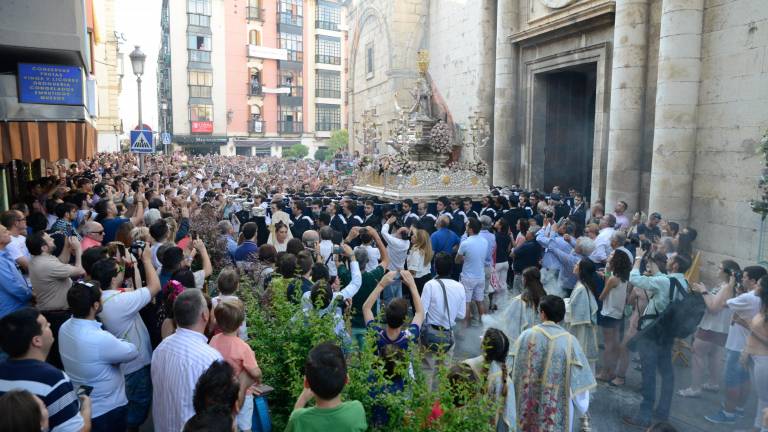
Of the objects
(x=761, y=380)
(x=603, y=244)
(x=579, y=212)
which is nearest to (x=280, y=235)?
(x=603, y=244)

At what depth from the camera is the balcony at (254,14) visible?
2222 inches

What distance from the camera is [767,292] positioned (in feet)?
16.9

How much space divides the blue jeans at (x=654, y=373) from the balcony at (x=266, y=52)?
2212 inches

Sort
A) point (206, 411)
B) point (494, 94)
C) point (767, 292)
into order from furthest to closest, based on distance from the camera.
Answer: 1. point (494, 94)
2. point (767, 292)
3. point (206, 411)

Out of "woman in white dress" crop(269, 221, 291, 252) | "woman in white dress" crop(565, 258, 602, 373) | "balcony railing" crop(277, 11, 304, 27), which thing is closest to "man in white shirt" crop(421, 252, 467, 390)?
"woman in white dress" crop(565, 258, 602, 373)

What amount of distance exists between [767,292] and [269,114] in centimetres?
5704

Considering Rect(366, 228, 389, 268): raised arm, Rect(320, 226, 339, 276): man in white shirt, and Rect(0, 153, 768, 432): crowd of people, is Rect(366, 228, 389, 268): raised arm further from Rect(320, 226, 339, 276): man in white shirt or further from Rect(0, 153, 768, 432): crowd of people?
Rect(320, 226, 339, 276): man in white shirt

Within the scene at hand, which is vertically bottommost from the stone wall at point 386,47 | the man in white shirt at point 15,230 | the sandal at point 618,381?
the sandal at point 618,381

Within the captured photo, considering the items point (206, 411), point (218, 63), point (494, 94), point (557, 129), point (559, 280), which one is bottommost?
point (559, 280)

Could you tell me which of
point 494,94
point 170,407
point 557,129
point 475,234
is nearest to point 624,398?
point 475,234

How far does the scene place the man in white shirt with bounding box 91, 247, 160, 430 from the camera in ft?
14.9

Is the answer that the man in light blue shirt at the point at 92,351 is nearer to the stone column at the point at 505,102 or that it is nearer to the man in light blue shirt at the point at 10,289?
the man in light blue shirt at the point at 10,289

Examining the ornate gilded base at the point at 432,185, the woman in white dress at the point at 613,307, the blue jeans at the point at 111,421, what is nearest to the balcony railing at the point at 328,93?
the ornate gilded base at the point at 432,185

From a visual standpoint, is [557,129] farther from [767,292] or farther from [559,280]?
[767,292]
